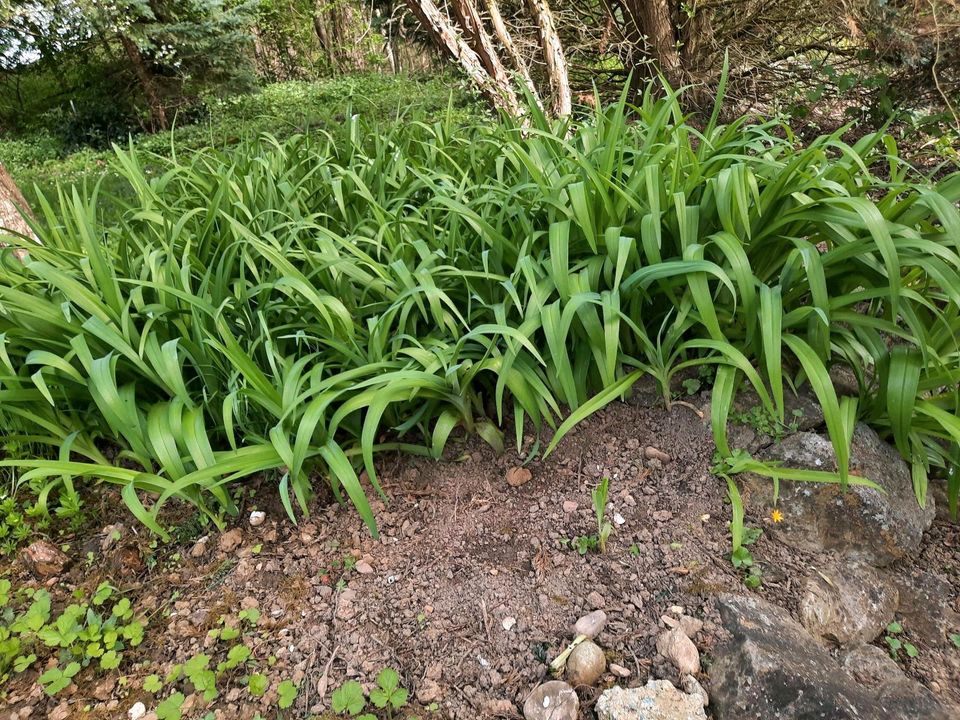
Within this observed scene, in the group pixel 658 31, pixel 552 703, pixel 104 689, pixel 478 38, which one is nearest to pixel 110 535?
pixel 104 689

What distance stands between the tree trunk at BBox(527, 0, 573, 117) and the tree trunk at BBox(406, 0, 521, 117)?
0.32 metres

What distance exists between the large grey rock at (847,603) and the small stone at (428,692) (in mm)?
750

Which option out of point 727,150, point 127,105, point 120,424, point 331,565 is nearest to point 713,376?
point 727,150

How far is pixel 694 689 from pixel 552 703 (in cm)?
25

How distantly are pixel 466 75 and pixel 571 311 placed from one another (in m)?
3.03

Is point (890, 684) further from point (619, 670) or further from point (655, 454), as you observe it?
point (655, 454)

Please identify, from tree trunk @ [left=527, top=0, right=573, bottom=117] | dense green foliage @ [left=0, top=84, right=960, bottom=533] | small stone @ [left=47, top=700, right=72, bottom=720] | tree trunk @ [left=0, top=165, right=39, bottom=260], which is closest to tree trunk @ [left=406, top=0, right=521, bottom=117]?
tree trunk @ [left=527, top=0, right=573, bottom=117]

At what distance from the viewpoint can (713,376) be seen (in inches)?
62.3

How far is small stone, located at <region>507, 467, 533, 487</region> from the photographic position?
149 centimetres

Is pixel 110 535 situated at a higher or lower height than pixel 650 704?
higher

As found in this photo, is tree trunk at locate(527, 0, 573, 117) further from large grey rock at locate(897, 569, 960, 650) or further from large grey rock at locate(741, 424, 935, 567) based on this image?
large grey rock at locate(897, 569, 960, 650)

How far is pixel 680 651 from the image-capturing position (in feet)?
3.51

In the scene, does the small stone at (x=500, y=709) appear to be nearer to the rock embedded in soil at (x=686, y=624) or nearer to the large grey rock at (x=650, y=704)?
the large grey rock at (x=650, y=704)

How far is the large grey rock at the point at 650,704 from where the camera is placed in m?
0.97
